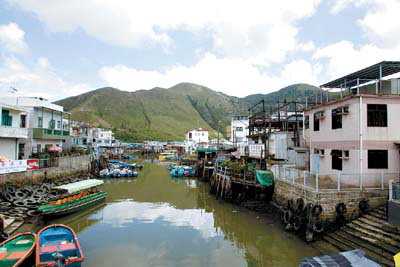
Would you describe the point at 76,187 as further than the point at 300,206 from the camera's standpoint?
Yes

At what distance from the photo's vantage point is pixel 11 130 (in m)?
28.0

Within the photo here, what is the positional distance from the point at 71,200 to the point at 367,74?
71.1ft

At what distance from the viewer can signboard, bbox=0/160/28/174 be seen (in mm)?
24172

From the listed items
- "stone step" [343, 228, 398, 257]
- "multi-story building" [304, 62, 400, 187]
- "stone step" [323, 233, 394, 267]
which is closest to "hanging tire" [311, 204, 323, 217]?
"stone step" [323, 233, 394, 267]

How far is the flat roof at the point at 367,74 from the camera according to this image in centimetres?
1755

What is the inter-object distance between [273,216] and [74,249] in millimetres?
13235

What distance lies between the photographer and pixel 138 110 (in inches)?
7244

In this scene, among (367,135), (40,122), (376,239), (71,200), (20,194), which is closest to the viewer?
(376,239)

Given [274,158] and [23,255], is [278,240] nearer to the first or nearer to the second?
[23,255]

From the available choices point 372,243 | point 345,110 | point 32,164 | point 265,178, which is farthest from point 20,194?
point 345,110

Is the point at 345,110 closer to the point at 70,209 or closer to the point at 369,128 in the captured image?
the point at 369,128

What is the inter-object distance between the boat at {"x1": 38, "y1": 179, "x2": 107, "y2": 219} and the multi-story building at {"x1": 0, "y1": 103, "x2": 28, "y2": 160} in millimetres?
8489

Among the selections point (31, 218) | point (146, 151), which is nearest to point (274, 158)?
point (31, 218)

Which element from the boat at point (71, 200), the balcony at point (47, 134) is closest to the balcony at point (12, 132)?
the balcony at point (47, 134)
